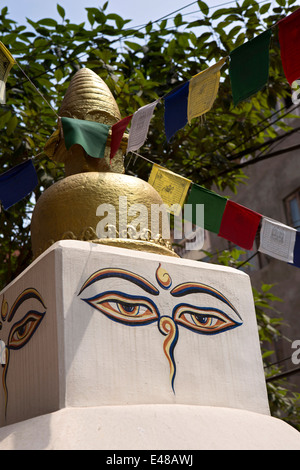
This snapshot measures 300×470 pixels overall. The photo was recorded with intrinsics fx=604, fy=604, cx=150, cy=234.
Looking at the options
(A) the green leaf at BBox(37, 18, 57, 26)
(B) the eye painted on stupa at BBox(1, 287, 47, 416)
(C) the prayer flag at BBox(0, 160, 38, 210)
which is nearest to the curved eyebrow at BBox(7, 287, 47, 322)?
(B) the eye painted on stupa at BBox(1, 287, 47, 416)

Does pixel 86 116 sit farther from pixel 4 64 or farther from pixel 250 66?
pixel 250 66

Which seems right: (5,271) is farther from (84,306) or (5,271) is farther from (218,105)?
(84,306)

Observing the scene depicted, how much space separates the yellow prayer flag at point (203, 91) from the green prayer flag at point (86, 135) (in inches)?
23.2

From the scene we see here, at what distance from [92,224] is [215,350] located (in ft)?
3.22

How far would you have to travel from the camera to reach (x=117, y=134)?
3943 millimetres

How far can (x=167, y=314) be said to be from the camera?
3.19 meters

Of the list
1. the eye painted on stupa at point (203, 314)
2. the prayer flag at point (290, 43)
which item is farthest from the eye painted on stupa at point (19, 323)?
the prayer flag at point (290, 43)

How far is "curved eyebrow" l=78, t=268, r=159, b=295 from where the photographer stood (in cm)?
307

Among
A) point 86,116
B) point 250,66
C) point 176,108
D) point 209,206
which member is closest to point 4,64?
point 86,116

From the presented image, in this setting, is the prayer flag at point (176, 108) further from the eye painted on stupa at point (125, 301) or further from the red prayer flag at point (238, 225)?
the eye painted on stupa at point (125, 301)

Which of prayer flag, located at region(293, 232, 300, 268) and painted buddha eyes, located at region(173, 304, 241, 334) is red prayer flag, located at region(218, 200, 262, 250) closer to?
prayer flag, located at region(293, 232, 300, 268)

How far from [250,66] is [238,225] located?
1.29 m
